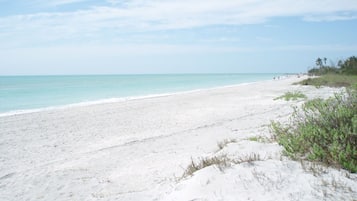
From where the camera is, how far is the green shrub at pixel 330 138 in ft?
12.8

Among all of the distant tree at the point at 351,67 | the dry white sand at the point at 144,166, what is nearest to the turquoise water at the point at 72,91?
the dry white sand at the point at 144,166

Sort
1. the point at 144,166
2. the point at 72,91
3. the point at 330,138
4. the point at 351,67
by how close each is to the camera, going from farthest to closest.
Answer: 1. the point at 351,67
2. the point at 72,91
3. the point at 144,166
4. the point at 330,138

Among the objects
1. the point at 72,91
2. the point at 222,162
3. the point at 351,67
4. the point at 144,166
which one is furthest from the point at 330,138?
the point at 351,67

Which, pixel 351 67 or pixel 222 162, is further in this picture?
pixel 351 67

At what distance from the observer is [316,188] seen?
344cm

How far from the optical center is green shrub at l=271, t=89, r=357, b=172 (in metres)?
3.89

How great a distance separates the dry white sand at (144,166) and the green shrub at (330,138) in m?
0.19

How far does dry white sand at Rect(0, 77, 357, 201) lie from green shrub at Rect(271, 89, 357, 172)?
193 mm

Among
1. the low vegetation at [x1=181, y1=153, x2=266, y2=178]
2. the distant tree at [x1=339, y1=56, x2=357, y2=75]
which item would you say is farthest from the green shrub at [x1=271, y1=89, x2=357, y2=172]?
the distant tree at [x1=339, y1=56, x2=357, y2=75]

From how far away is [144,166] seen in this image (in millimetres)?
6137

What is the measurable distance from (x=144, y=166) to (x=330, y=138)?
323 cm

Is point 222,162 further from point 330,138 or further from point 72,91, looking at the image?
point 72,91

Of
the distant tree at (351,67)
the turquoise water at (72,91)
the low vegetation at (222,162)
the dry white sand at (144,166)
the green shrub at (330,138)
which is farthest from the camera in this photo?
the distant tree at (351,67)

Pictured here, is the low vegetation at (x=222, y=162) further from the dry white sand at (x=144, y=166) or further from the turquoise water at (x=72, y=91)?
the turquoise water at (x=72, y=91)
